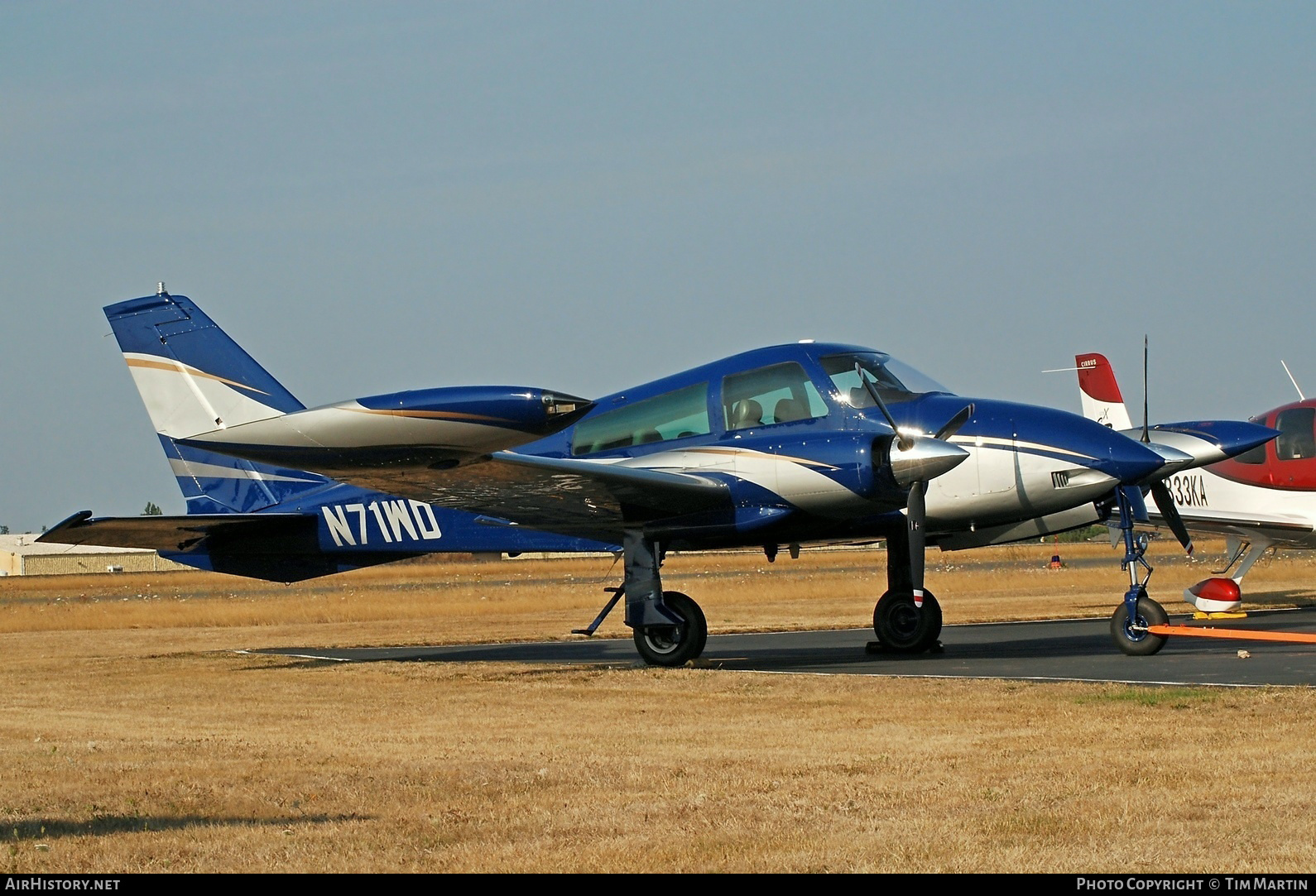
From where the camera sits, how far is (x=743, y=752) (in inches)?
333

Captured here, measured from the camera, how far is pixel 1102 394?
29.0m

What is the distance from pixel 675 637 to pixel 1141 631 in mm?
4781

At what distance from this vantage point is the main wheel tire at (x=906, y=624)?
1579cm

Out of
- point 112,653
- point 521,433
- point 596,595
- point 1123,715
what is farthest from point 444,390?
point 596,595

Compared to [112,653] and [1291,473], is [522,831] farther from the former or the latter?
[1291,473]

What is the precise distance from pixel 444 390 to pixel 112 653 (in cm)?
1102

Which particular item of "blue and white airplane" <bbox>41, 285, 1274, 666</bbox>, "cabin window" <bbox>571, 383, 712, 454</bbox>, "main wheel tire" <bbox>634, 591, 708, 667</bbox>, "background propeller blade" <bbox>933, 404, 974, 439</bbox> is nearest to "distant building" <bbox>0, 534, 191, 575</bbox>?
"blue and white airplane" <bbox>41, 285, 1274, 666</bbox>

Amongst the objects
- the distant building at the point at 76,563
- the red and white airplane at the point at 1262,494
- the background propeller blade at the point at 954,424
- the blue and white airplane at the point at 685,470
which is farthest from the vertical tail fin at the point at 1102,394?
the distant building at the point at 76,563

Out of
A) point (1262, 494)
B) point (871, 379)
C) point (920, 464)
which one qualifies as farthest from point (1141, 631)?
point (1262, 494)

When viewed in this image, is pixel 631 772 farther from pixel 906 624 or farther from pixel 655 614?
pixel 906 624

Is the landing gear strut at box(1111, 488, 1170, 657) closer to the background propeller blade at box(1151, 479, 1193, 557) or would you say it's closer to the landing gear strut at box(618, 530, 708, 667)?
the background propeller blade at box(1151, 479, 1193, 557)

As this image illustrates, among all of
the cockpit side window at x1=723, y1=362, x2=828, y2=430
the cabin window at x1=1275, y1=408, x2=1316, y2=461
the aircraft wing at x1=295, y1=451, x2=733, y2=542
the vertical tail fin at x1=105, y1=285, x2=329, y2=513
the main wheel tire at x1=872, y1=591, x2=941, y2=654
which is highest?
the vertical tail fin at x1=105, y1=285, x2=329, y2=513

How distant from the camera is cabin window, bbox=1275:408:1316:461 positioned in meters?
21.8

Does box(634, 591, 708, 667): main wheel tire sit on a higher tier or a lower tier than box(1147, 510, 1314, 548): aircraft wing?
lower
